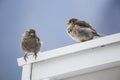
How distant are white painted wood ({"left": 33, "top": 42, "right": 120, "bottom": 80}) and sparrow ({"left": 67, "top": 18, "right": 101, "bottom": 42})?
0.31 m

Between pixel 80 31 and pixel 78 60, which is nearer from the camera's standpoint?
pixel 78 60

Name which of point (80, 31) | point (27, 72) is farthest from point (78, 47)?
point (80, 31)

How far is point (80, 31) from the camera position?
4.25 feet

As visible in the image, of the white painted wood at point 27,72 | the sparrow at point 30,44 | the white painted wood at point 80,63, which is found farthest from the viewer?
the sparrow at point 30,44

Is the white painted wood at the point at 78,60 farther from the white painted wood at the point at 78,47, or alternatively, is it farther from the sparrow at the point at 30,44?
the sparrow at the point at 30,44

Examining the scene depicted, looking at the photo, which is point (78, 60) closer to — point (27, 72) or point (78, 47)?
point (78, 47)

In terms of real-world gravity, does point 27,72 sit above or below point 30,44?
below

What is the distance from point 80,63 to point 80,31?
401mm

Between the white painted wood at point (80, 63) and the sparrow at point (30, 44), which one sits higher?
the sparrow at point (30, 44)

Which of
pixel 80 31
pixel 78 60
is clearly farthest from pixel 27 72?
pixel 80 31

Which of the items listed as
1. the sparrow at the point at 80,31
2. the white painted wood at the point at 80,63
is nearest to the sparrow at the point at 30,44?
the sparrow at the point at 80,31

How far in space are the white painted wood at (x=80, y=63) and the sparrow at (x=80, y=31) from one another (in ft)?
1.03

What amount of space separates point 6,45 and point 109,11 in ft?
2.82

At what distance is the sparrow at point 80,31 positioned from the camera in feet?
4.10
